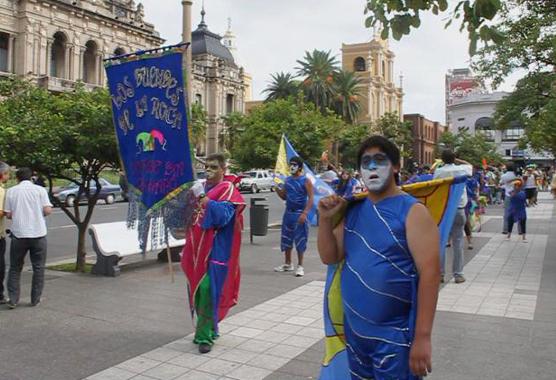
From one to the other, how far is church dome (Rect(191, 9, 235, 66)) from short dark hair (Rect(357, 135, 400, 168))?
62330mm

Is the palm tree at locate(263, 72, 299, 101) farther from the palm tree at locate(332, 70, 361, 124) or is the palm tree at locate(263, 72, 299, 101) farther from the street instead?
the street

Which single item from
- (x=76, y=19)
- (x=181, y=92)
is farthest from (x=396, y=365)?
(x=76, y=19)

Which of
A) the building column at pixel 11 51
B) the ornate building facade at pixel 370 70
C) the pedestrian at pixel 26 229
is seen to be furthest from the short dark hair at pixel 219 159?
the ornate building facade at pixel 370 70

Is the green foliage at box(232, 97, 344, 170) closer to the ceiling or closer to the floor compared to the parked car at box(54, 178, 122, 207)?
closer to the ceiling

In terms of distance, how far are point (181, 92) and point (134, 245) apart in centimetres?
515

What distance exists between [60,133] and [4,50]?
1416 inches

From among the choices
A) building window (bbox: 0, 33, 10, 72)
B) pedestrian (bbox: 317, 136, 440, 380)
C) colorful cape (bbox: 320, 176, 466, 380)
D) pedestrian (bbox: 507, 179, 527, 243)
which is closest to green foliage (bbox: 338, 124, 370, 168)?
building window (bbox: 0, 33, 10, 72)

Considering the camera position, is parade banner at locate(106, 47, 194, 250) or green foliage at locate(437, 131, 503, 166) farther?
green foliage at locate(437, 131, 503, 166)

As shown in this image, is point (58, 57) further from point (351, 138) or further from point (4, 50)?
point (351, 138)

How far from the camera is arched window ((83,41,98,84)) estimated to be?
4503 centimetres

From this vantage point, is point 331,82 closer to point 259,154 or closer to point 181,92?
point 259,154

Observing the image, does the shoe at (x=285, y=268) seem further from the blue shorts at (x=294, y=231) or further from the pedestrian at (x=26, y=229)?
the pedestrian at (x=26, y=229)

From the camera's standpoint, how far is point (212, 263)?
5000mm

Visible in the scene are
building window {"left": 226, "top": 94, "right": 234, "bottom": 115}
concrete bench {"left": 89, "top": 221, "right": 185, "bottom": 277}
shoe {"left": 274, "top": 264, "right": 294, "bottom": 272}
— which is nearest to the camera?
concrete bench {"left": 89, "top": 221, "right": 185, "bottom": 277}
